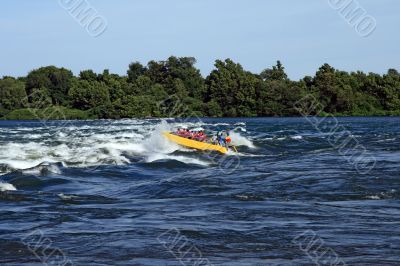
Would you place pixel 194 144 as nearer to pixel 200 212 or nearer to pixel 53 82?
pixel 200 212

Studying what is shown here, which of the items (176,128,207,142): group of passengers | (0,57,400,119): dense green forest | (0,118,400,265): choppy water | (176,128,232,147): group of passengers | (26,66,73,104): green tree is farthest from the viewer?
(26,66,73,104): green tree

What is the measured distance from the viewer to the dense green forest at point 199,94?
130 metres

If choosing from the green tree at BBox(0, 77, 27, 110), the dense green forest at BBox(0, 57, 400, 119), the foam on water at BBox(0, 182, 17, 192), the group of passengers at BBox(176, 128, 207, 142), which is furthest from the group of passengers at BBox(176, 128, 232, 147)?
the green tree at BBox(0, 77, 27, 110)

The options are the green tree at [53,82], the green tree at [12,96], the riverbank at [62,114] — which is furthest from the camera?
the green tree at [53,82]

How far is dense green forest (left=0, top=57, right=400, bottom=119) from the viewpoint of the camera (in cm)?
12962

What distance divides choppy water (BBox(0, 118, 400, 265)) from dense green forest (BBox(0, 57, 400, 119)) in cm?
9811

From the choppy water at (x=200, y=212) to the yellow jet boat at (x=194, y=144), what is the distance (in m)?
5.62

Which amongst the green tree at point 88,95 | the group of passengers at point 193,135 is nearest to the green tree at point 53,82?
the green tree at point 88,95

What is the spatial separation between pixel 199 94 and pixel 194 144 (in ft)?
357

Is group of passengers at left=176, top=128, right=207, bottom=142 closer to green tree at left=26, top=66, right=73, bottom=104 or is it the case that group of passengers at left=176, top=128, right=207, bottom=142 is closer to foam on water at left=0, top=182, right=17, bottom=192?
foam on water at left=0, top=182, right=17, bottom=192

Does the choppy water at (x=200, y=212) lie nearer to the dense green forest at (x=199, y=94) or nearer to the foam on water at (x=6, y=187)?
the foam on water at (x=6, y=187)

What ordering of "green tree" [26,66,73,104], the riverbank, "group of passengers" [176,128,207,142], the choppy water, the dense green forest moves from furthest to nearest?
"green tree" [26,66,73,104] → the dense green forest → the riverbank → "group of passengers" [176,128,207,142] → the choppy water

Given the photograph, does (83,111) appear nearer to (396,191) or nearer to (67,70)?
(67,70)

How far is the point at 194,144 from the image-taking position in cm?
4003
